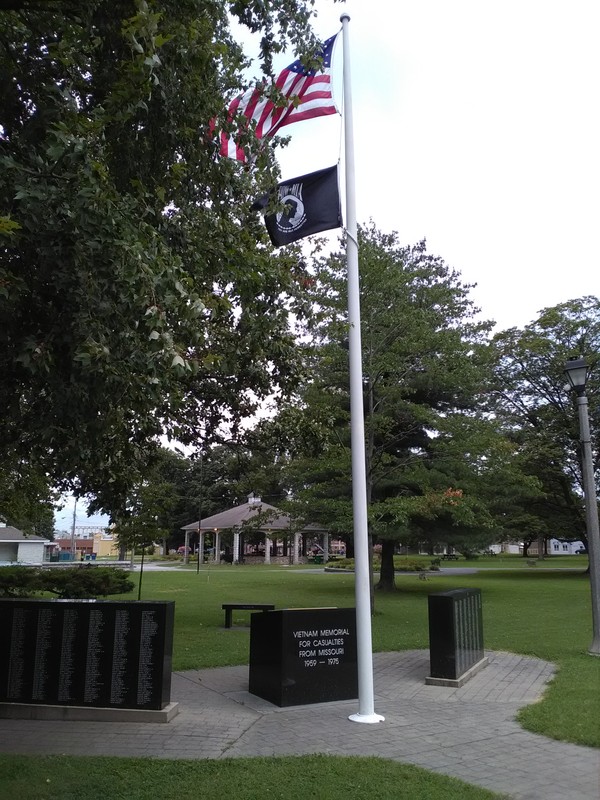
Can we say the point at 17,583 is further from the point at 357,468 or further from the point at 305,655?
the point at 357,468

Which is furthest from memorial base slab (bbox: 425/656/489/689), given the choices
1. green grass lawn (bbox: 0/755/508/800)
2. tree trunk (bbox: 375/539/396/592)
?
tree trunk (bbox: 375/539/396/592)

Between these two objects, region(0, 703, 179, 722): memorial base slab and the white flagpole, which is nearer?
region(0, 703, 179, 722): memorial base slab

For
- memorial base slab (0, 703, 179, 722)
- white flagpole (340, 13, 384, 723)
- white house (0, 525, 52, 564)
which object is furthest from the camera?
white house (0, 525, 52, 564)

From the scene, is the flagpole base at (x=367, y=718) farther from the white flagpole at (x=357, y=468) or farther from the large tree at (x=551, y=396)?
the large tree at (x=551, y=396)

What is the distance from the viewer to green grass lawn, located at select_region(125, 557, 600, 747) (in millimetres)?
7337

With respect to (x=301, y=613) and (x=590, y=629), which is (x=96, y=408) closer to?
(x=301, y=613)

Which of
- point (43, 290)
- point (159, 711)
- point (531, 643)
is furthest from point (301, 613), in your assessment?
point (531, 643)

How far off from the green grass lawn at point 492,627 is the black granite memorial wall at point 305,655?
2.11 meters

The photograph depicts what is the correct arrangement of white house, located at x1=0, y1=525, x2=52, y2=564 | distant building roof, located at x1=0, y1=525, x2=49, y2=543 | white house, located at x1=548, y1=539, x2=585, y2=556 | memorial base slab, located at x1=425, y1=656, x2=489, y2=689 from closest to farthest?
memorial base slab, located at x1=425, y1=656, x2=489, y2=689
distant building roof, located at x1=0, y1=525, x2=49, y2=543
white house, located at x1=0, y1=525, x2=52, y2=564
white house, located at x1=548, y1=539, x2=585, y2=556

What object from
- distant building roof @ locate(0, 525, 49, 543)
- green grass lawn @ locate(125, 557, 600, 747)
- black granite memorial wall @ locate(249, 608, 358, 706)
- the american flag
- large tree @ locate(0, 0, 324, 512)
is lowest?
green grass lawn @ locate(125, 557, 600, 747)

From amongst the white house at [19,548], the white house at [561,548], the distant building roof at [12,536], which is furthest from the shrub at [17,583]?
the white house at [561,548]

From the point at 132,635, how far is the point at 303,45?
679 centimetres

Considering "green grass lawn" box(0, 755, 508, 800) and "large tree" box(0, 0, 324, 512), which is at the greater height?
"large tree" box(0, 0, 324, 512)

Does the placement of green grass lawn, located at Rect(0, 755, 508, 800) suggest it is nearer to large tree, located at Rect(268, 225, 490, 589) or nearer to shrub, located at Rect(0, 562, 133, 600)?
large tree, located at Rect(268, 225, 490, 589)
